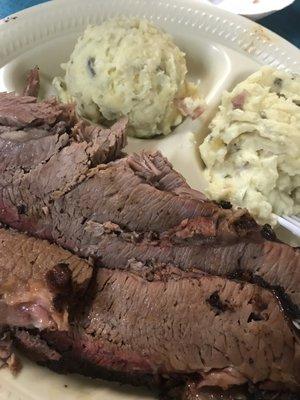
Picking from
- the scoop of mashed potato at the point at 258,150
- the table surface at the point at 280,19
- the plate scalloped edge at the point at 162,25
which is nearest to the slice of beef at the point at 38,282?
the scoop of mashed potato at the point at 258,150

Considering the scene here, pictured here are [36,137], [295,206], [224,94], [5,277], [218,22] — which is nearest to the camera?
[5,277]

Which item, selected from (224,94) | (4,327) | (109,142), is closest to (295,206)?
(224,94)

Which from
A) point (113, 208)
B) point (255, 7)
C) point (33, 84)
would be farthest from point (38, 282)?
point (255, 7)

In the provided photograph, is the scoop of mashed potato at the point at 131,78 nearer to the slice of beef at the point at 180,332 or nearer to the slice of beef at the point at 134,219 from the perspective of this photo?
the slice of beef at the point at 134,219

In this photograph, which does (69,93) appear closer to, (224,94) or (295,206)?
(224,94)

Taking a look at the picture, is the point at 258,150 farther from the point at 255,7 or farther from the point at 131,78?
the point at 255,7

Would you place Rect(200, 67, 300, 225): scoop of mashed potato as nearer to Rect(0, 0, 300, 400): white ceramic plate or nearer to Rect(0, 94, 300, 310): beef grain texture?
Rect(0, 0, 300, 400): white ceramic plate
